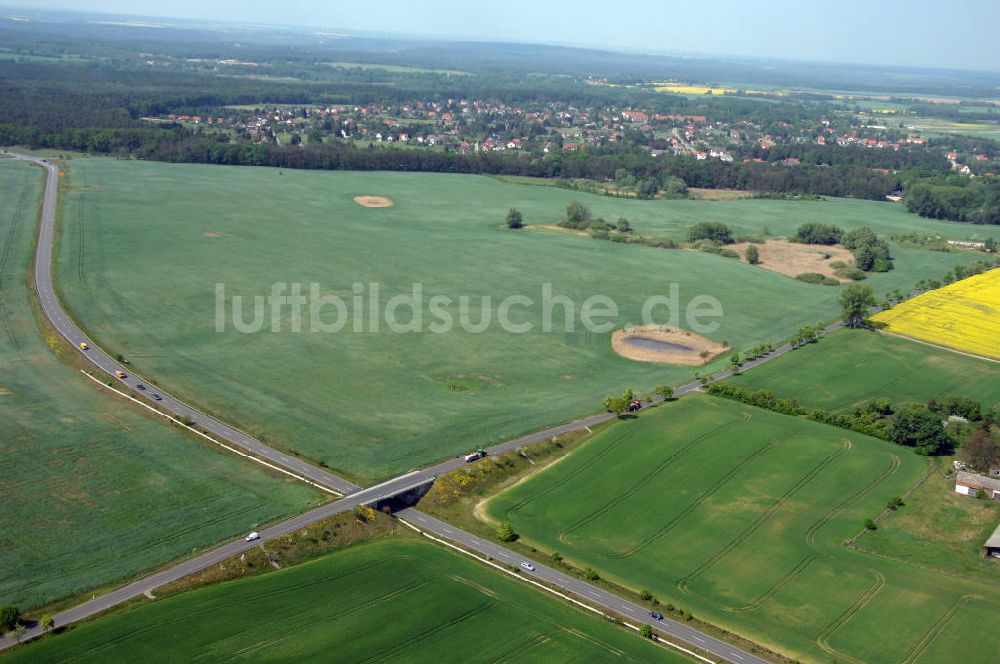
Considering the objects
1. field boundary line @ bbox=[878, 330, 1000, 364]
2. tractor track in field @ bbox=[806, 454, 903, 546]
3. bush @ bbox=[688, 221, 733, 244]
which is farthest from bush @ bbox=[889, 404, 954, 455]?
bush @ bbox=[688, 221, 733, 244]

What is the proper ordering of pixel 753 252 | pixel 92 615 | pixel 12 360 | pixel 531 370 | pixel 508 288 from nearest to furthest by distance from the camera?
pixel 92 615 < pixel 12 360 < pixel 531 370 < pixel 508 288 < pixel 753 252

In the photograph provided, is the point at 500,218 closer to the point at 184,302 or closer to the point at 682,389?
the point at 184,302

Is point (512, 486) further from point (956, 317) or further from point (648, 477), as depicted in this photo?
point (956, 317)

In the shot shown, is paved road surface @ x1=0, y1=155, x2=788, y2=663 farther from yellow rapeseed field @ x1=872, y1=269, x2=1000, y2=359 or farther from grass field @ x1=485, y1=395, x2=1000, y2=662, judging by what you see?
yellow rapeseed field @ x1=872, y1=269, x2=1000, y2=359

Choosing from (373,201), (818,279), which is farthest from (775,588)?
(373,201)

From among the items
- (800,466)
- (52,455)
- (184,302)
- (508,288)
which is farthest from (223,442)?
(508,288)

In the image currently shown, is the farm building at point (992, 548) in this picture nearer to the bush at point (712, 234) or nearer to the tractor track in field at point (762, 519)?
the tractor track in field at point (762, 519)
